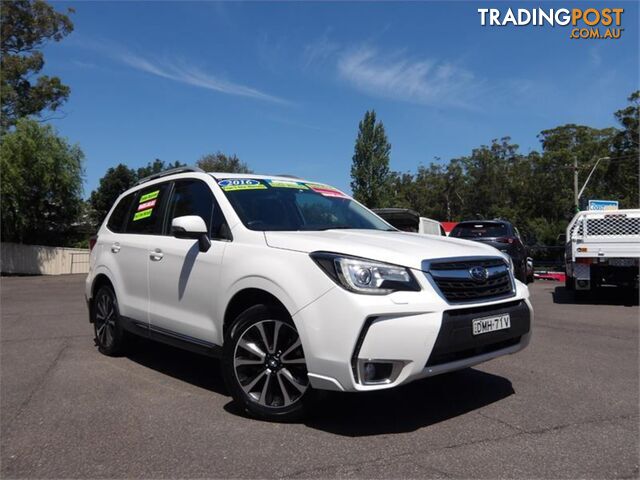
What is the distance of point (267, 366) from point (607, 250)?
8648mm

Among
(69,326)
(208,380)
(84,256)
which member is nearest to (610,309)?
(208,380)

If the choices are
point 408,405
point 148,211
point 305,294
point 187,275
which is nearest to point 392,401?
point 408,405

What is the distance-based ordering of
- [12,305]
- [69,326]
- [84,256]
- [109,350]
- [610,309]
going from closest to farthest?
[109,350], [69,326], [610,309], [12,305], [84,256]

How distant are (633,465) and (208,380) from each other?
133 inches

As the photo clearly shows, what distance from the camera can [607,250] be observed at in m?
10.2

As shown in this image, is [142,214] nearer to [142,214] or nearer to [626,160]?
[142,214]

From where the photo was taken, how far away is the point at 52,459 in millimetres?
3262

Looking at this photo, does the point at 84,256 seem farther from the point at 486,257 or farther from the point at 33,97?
the point at 486,257

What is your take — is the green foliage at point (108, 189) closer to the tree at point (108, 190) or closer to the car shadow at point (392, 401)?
the tree at point (108, 190)

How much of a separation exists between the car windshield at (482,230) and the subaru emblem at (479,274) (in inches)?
401

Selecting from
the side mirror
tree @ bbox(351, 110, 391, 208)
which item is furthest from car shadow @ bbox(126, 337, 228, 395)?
tree @ bbox(351, 110, 391, 208)

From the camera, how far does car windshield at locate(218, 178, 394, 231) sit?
4.36 metres

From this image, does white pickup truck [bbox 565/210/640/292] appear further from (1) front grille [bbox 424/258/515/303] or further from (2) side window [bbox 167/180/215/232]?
(2) side window [bbox 167/180/215/232]

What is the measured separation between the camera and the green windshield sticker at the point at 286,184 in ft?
15.9
